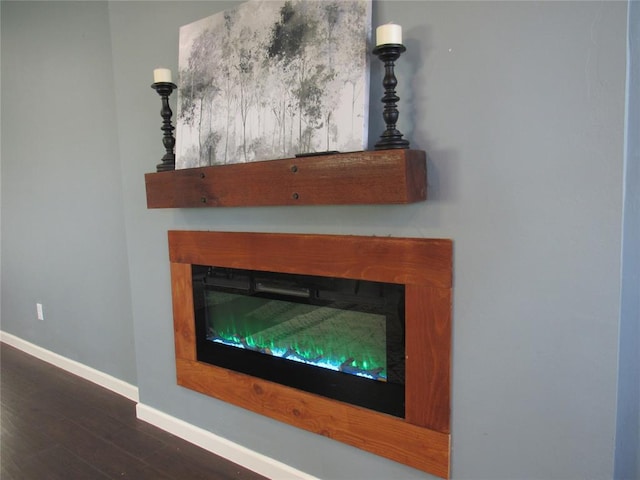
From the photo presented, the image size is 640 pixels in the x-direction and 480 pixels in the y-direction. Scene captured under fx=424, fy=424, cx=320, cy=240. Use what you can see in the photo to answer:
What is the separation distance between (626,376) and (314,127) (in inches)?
48.1

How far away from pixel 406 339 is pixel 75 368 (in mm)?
2673

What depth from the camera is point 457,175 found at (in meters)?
1.30

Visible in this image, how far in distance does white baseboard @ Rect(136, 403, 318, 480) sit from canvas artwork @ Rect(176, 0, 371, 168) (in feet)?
4.26

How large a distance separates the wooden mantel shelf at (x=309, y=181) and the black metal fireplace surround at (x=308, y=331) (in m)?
0.33

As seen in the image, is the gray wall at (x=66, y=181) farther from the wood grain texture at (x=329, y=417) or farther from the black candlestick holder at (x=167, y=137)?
the wood grain texture at (x=329, y=417)

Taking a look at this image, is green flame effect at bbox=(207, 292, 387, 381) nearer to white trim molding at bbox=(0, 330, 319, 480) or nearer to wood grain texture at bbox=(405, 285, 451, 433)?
wood grain texture at bbox=(405, 285, 451, 433)

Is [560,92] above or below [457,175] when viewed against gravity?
above

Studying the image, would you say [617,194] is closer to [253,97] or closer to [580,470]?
[580,470]

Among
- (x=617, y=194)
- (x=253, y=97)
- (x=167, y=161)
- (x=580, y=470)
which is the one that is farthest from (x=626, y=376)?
(x=167, y=161)

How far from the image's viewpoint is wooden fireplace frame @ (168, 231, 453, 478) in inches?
53.6

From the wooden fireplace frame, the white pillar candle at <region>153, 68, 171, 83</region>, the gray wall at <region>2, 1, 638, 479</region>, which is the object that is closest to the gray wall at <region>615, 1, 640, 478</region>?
the gray wall at <region>2, 1, 638, 479</region>

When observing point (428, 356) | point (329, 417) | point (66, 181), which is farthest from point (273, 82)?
point (66, 181)

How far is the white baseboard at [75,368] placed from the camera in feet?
8.85

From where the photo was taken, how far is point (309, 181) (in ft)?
4.62
